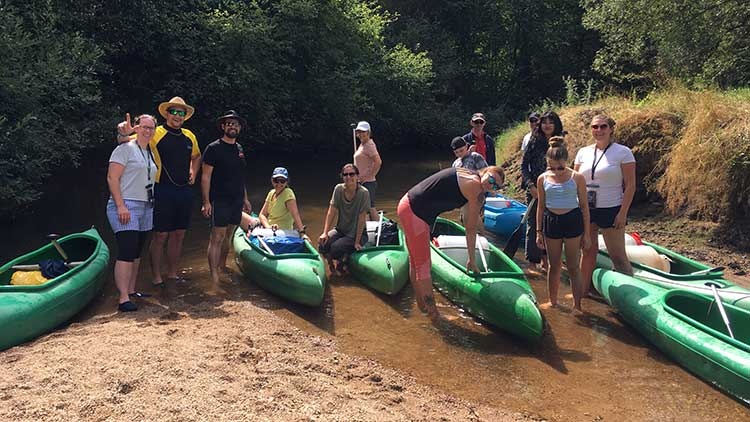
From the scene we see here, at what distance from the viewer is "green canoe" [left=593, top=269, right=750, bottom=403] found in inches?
155

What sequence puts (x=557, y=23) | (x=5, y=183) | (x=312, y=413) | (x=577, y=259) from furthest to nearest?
(x=557, y=23) → (x=5, y=183) → (x=577, y=259) → (x=312, y=413)

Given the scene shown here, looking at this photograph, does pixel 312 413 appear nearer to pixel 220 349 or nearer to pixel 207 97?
pixel 220 349

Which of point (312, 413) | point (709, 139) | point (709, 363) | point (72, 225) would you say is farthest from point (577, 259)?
point (72, 225)

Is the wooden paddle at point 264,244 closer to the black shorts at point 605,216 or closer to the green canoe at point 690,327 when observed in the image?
the black shorts at point 605,216

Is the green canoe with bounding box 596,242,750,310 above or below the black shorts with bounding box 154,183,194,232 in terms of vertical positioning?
below

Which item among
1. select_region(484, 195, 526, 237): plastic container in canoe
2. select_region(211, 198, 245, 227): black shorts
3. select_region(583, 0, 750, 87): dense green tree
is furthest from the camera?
select_region(583, 0, 750, 87): dense green tree

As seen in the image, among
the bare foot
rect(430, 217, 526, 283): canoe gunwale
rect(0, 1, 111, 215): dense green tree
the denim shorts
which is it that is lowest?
the bare foot

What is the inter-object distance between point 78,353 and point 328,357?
6.02 feet

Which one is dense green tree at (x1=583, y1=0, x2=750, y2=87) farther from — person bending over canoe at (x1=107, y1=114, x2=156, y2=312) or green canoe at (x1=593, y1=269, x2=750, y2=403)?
person bending over canoe at (x1=107, y1=114, x2=156, y2=312)

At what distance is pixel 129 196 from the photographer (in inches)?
201

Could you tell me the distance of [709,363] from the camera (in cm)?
410

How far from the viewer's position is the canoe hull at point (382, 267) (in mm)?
5902

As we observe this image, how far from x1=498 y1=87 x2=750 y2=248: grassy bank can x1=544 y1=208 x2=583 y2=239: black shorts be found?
11.0ft

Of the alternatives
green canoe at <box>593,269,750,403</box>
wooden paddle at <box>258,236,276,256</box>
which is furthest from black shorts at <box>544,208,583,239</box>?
wooden paddle at <box>258,236,276,256</box>
